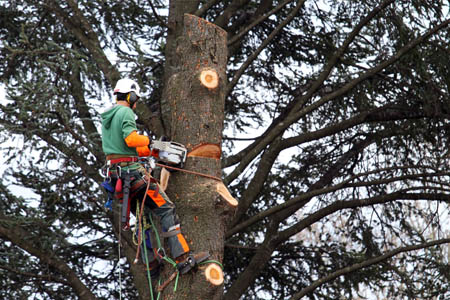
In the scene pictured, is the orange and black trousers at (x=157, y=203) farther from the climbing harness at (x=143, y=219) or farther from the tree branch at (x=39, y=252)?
the tree branch at (x=39, y=252)

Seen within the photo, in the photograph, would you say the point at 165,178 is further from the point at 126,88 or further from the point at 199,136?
the point at 126,88

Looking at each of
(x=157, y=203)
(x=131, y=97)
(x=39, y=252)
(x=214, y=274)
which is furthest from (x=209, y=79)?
(x=39, y=252)

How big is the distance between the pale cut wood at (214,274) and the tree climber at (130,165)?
0.24 m

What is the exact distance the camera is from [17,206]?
344 inches

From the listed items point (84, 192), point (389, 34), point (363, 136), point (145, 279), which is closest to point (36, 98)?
point (84, 192)

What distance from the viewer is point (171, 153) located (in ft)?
17.4

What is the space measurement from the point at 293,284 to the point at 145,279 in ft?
9.49

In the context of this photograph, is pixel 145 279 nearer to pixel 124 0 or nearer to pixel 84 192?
pixel 84 192

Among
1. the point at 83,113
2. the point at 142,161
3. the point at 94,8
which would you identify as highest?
the point at 94,8

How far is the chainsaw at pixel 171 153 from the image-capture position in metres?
5.28

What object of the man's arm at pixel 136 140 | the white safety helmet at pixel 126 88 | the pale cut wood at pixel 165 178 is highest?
the white safety helmet at pixel 126 88

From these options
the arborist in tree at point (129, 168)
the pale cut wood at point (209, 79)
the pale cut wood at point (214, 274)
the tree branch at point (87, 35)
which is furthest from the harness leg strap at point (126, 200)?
the tree branch at point (87, 35)

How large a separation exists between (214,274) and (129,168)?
3.82 feet

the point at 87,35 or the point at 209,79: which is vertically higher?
the point at 87,35
